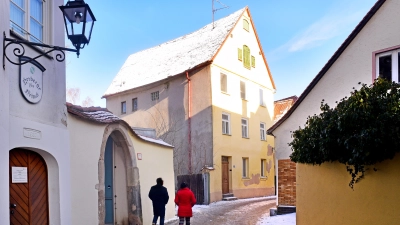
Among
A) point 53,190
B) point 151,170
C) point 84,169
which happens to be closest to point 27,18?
point 53,190

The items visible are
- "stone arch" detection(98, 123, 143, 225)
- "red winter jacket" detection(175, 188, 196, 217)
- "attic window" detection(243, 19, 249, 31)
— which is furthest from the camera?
"attic window" detection(243, 19, 249, 31)

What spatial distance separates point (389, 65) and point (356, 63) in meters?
1.02

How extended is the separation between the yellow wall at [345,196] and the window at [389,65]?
4128mm

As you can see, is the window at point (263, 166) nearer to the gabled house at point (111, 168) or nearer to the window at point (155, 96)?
the window at point (155, 96)

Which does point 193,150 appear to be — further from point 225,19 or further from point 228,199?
point 225,19

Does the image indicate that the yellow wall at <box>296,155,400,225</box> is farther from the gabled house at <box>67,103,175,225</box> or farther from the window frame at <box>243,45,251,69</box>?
the window frame at <box>243,45,251,69</box>

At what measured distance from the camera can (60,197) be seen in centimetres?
775

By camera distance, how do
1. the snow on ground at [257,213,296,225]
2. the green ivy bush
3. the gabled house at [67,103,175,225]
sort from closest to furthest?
the green ivy bush → the gabled house at [67,103,175,225] → the snow on ground at [257,213,296,225]

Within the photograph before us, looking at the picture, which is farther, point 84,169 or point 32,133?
point 84,169

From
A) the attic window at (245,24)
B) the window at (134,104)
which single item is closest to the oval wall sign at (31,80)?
the window at (134,104)

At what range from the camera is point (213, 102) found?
22.2 metres

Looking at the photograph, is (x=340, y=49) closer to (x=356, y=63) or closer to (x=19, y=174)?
(x=356, y=63)

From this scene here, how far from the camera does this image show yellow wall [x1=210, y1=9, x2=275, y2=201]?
22500 mm

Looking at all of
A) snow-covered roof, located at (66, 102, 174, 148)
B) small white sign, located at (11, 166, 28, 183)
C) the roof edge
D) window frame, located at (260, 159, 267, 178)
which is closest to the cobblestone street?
the roof edge
